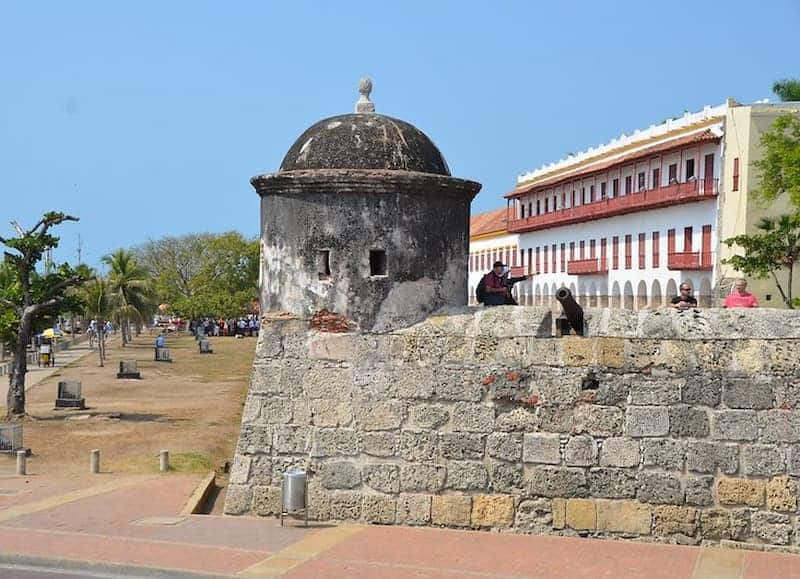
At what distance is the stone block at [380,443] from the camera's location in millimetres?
10172

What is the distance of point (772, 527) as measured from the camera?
30.2 feet

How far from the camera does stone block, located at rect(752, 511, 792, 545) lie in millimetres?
9172

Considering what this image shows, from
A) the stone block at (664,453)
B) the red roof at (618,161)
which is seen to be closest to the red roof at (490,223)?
the red roof at (618,161)

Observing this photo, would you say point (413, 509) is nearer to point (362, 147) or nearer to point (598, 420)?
point (598, 420)

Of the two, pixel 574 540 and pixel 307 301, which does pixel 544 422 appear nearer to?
pixel 574 540

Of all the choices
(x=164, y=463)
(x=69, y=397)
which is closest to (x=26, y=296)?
(x=69, y=397)

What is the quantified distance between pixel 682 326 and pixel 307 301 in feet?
11.5

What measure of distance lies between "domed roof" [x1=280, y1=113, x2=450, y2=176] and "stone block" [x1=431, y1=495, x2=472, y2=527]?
3.20 meters

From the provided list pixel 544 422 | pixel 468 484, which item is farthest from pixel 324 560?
pixel 544 422

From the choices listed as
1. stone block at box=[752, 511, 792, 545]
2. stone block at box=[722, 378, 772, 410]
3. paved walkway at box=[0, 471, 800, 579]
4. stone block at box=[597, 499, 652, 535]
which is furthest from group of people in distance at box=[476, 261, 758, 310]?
paved walkway at box=[0, 471, 800, 579]

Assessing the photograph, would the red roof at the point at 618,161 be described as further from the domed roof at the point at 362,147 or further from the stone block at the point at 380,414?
the stone block at the point at 380,414

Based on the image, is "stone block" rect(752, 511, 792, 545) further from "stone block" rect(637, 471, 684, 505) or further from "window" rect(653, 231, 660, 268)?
"window" rect(653, 231, 660, 268)

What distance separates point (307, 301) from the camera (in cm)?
1059

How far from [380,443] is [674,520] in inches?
107
